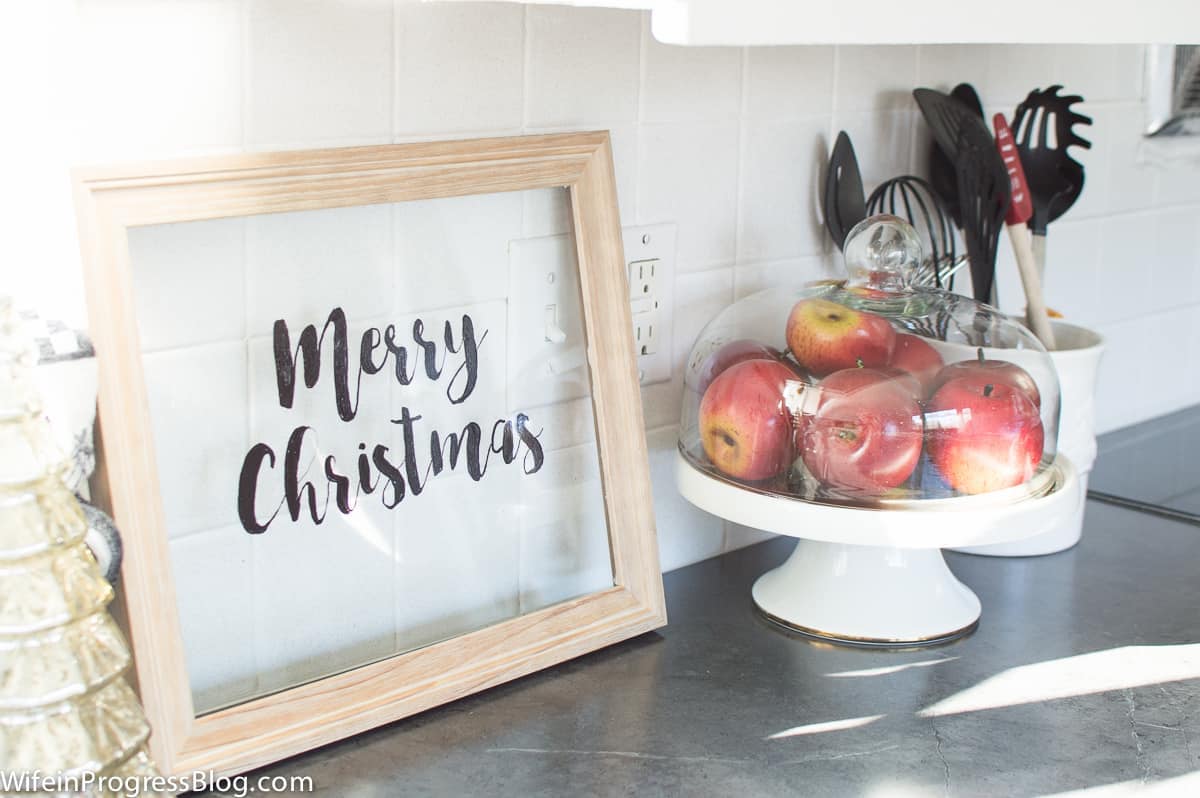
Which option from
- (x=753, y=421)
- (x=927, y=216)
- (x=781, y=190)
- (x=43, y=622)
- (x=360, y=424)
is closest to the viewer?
(x=43, y=622)

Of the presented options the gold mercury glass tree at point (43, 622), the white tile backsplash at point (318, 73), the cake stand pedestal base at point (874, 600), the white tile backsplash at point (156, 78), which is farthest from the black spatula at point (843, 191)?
the gold mercury glass tree at point (43, 622)

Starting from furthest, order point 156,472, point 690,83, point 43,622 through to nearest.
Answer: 1. point 690,83
2. point 156,472
3. point 43,622

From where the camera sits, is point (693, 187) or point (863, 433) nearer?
point (863, 433)

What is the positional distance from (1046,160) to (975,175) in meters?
0.14

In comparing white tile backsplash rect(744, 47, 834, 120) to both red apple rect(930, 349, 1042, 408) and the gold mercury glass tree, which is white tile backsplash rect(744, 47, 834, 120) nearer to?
red apple rect(930, 349, 1042, 408)

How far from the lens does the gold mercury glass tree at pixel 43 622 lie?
2.10 ft

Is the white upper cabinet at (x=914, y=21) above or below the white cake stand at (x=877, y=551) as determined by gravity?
above

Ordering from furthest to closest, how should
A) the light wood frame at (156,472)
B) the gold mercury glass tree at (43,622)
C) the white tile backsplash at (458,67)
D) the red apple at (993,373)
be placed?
the red apple at (993,373), the white tile backsplash at (458,67), the light wood frame at (156,472), the gold mercury glass tree at (43,622)

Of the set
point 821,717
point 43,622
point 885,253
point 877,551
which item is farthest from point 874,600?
point 43,622

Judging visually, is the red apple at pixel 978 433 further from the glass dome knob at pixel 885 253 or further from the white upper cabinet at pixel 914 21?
the white upper cabinet at pixel 914 21

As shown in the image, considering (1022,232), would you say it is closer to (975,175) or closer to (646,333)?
(975,175)

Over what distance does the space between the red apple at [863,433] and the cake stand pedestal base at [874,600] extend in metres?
0.09

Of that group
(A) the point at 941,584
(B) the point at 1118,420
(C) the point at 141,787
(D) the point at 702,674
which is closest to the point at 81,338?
(C) the point at 141,787

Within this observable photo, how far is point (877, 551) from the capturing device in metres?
1.08
